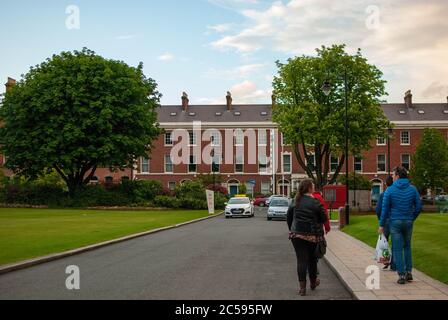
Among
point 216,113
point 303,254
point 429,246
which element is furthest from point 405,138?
point 303,254

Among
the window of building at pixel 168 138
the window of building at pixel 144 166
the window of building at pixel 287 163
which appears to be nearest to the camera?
the window of building at pixel 287 163

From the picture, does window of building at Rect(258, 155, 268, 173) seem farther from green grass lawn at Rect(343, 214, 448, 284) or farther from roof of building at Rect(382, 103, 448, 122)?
green grass lawn at Rect(343, 214, 448, 284)

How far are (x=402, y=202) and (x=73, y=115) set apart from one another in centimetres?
4501

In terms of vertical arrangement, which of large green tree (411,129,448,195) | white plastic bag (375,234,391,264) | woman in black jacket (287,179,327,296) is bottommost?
white plastic bag (375,234,391,264)

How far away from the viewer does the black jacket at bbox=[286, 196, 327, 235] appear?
10070 millimetres

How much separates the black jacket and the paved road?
106cm

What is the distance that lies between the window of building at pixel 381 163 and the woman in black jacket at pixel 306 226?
3063 inches

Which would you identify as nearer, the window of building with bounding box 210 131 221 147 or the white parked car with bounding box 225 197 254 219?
the white parked car with bounding box 225 197 254 219

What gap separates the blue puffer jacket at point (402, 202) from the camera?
1061 cm

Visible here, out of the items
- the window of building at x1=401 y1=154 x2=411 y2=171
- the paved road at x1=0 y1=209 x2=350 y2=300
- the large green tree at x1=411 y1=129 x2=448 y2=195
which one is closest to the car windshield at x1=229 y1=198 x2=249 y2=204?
the paved road at x1=0 y1=209 x2=350 y2=300

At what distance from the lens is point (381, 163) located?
8550 cm

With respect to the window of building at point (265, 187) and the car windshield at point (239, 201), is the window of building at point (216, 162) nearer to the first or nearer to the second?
the window of building at point (265, 187)

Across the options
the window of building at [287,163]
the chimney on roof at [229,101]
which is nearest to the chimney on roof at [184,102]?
the chimney on roof at [229,101]
